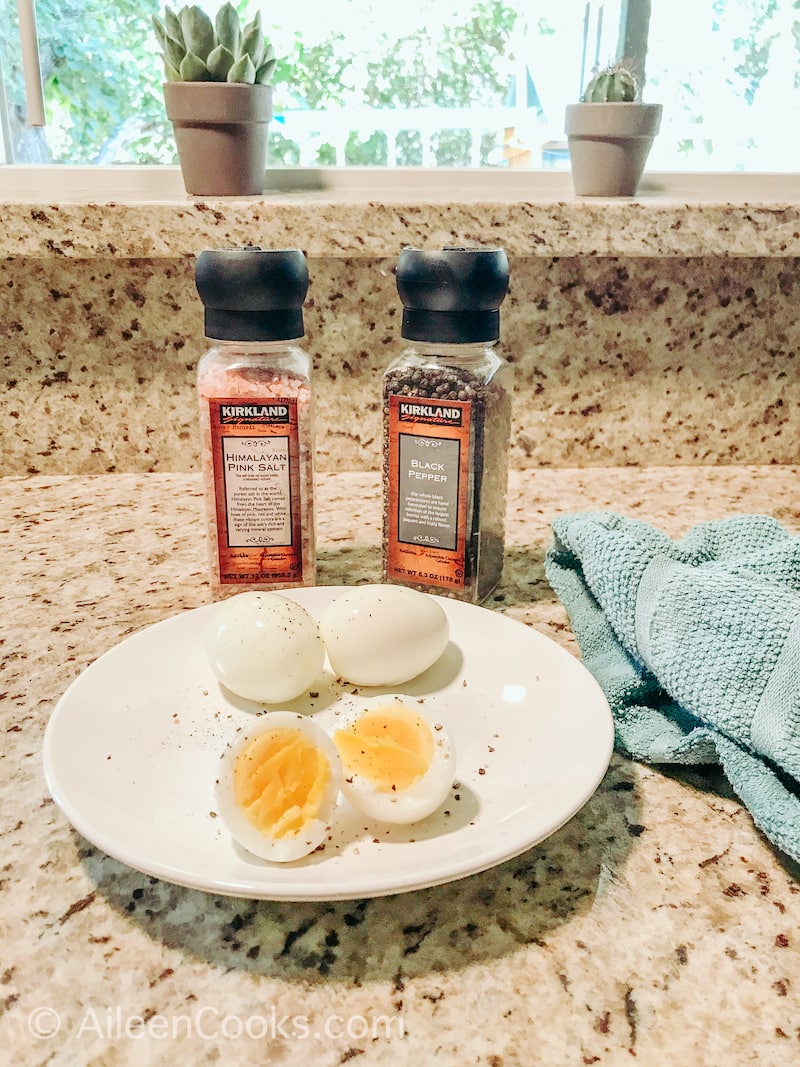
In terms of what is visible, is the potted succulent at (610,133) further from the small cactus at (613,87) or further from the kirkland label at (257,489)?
the kirkland label at (257,489)

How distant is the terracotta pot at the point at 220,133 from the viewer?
3.17 ft

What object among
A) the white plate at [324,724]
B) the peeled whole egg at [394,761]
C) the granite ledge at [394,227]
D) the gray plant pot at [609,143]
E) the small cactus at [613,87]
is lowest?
the white plate at [324,724]

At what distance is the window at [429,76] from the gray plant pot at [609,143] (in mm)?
152

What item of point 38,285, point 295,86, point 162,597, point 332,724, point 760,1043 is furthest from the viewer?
point 295,86

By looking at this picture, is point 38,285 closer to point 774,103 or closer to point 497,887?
point 497,887

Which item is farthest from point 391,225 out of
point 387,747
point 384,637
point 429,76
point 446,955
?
point 446,955

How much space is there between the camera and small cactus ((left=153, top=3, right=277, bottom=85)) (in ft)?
3.14

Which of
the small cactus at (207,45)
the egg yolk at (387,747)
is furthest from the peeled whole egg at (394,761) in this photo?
the small cactus at (207,45)

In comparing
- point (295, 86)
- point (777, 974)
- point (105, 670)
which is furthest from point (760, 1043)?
point (295, 86)

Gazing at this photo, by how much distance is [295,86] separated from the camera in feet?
3.99

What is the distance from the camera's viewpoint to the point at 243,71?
963 mm

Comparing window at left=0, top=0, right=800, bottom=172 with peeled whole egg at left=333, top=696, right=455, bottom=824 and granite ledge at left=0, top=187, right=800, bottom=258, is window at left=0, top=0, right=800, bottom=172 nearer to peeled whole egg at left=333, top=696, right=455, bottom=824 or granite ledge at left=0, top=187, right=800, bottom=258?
granite ledge at left=0, top=187, right=800, bottom=258

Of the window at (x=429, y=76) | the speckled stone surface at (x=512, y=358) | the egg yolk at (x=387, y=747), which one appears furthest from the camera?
the window at (x=429, y=76)

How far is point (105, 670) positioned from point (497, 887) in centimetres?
30
